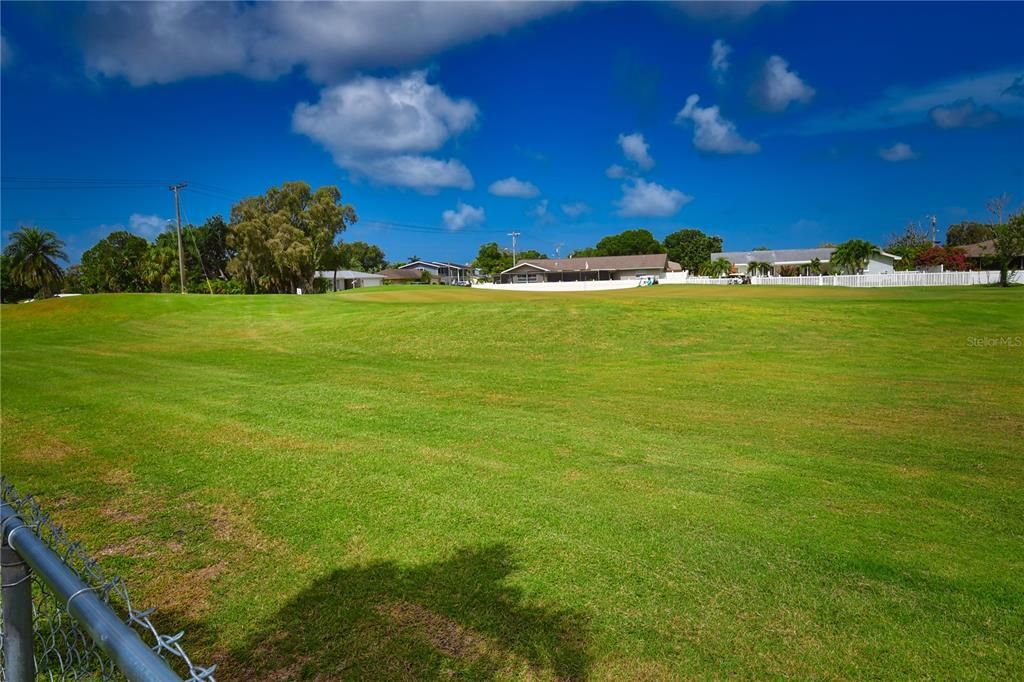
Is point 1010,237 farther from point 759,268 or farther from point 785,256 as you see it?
point 785,256

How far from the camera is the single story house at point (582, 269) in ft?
346

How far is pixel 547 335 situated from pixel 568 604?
16.0m

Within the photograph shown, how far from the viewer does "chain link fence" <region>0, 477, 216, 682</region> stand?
2.02 meters

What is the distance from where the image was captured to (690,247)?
5413 inches

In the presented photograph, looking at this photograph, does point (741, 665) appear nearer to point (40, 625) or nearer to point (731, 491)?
point (731, 491)

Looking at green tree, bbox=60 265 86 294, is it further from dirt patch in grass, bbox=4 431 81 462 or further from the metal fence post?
the metal fence post

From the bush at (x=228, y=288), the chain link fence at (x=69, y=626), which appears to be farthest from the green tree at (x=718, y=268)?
the chain link fence at (x=69, y=626)

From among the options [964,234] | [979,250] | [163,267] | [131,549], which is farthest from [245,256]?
[964,234]

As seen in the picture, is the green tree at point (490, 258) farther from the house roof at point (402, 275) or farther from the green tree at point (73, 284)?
the green tree at point (73, 284)

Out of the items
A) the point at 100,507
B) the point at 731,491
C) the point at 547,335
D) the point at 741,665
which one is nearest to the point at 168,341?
the point at 547,335

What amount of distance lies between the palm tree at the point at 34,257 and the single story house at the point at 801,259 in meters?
105

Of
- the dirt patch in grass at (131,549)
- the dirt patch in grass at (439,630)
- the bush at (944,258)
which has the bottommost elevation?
the dirt patch in grass at (439,630)

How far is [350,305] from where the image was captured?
35594mm

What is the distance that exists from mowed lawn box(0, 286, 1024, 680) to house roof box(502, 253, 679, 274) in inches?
3635
